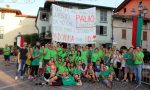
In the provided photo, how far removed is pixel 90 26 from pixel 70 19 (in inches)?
48.5

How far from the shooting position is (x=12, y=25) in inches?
2410

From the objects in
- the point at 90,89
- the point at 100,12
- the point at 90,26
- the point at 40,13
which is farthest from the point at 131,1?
the point at 90,89

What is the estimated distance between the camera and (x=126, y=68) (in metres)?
16.0

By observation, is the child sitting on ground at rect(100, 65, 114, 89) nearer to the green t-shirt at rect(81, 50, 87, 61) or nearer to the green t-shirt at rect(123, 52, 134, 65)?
the green t-shirt at rect(123, 52, 134, 65)

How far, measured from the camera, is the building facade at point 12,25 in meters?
60.8

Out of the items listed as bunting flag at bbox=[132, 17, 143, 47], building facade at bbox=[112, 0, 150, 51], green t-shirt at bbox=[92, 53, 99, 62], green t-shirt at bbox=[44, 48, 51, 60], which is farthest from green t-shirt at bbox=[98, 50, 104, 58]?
building facade at bbox=[112, 0, 150, 51]

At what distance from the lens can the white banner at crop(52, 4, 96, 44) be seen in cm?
1561

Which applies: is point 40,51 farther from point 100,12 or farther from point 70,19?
point 100,12

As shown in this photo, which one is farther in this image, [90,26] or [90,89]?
[90,26]

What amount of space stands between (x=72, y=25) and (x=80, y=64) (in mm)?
2002

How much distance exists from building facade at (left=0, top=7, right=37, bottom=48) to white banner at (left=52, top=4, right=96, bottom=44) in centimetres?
4524

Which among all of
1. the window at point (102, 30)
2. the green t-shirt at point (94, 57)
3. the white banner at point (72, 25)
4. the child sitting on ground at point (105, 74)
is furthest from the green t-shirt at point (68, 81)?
the window at point (102, 30)

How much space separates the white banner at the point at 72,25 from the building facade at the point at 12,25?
148 feet

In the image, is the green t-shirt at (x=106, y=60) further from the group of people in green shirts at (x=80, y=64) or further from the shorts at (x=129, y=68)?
the shorts at (x=129, y=68)
